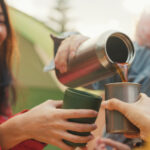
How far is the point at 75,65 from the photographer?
69 centimetres

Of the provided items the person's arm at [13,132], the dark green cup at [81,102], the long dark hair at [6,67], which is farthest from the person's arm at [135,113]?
the long dark hair at [6,67]

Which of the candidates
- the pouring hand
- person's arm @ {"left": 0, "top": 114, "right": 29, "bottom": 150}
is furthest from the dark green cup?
the pouring hand

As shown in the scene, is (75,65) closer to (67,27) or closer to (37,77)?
(37,77)

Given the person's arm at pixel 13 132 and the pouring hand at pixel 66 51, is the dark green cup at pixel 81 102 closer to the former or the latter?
the person's arm at pixel 13 132

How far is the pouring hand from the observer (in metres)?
0.69

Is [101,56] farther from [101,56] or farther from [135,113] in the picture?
[135,113]

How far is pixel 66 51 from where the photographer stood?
0.71m

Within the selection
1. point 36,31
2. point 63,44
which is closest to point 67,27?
point 36,31

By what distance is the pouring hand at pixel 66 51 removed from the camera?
69cm

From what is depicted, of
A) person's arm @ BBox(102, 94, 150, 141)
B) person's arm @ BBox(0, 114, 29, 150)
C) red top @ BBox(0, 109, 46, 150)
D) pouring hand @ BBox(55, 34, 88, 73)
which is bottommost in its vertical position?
red top @ BBox(0, 109, 46, 150)

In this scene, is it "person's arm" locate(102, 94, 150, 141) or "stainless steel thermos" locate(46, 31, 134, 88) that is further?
"stainless steel thermos" locate(46, 31, 134, 88)

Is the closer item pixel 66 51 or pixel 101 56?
pixel 101 56

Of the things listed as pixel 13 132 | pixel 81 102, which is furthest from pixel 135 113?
pixel 13 132

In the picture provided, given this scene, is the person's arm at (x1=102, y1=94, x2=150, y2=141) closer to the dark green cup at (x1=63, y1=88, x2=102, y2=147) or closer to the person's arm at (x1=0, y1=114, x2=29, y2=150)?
the dark green cup at (x1=63, y1=88, x2=102, y2=147)
